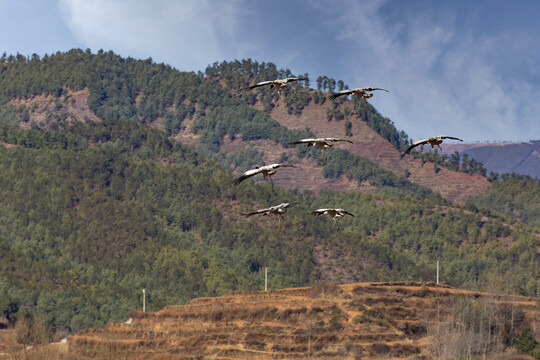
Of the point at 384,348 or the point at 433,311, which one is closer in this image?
the point at 384,348

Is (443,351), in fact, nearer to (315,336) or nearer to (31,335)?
(315,336)

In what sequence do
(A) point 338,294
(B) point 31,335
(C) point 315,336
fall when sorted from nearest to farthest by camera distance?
(C) point 315,336 → (A) point 338,294 → (B) point 31,335

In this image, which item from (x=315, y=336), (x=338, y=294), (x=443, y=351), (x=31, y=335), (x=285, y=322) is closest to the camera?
(x=443, y=351)

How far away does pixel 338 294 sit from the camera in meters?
150

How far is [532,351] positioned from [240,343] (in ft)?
134

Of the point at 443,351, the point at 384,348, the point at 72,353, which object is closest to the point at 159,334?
the point at 72,353

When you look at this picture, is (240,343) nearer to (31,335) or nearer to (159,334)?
(159,334)

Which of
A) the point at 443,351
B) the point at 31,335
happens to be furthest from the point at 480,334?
the point at 31,335

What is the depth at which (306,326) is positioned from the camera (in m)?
132

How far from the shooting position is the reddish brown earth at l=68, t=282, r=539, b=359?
127562mm

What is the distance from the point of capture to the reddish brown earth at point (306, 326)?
12756cm

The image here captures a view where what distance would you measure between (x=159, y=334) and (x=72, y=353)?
13.5 m

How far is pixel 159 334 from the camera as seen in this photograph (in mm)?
144500

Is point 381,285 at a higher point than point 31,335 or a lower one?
higher
